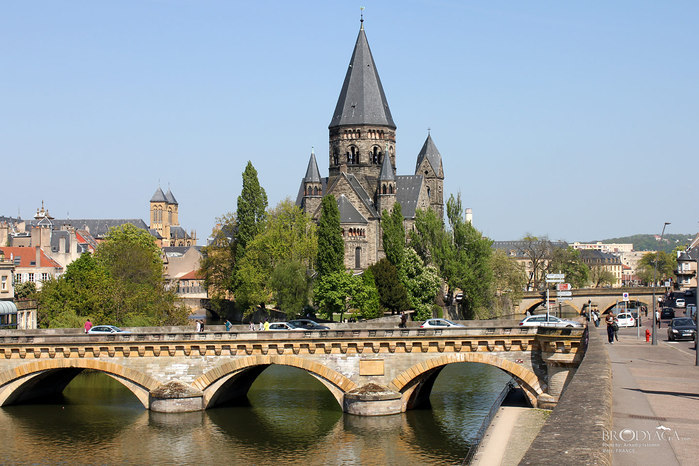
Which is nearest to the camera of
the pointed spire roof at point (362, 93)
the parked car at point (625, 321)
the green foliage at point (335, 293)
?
the parked car at point (625, 321)

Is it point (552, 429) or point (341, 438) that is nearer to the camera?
point (552, 429)

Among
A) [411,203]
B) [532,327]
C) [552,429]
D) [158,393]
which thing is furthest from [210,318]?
[552,429]

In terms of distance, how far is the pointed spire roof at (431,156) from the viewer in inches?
5022

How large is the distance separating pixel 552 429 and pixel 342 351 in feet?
106

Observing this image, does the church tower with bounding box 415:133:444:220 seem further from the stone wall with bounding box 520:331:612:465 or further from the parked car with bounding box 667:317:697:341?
the stone wall with bounding box 520:331:612:465

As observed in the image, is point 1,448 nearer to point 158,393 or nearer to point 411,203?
point 158,393

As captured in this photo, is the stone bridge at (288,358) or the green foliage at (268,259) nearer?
the stone bridge at (288,358)

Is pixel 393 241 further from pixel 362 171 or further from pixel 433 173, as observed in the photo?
Answer: pixel 433 173

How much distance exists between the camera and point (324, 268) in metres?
83.6

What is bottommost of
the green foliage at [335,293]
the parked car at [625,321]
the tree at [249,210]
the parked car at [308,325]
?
the parked car at [625,321]

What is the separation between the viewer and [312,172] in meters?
112

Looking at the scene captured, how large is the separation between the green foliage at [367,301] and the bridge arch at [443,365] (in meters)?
35.9

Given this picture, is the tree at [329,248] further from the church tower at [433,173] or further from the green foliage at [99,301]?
the church tower at [433,173]

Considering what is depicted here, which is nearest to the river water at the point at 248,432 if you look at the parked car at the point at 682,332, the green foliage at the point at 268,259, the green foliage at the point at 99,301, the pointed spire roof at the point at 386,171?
the parked car at the point at 682,332
